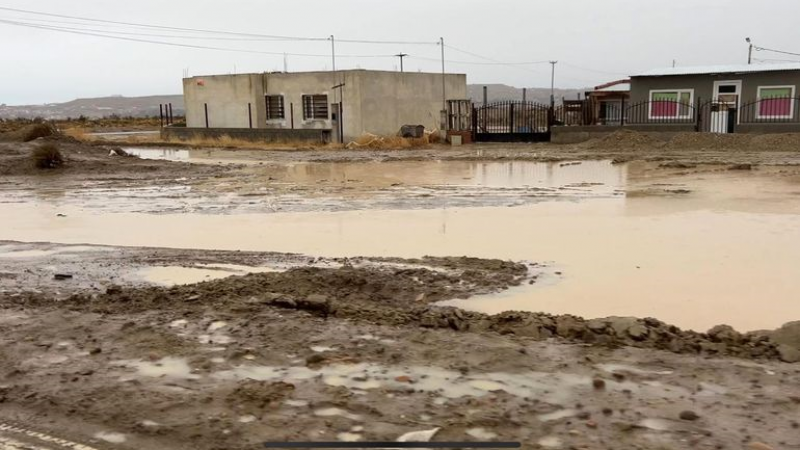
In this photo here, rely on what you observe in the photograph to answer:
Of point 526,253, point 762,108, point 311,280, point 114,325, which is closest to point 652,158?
point 762,108

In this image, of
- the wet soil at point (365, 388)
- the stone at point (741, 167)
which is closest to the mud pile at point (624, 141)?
the stone at point (741, 167)

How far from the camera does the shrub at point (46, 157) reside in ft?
82.2

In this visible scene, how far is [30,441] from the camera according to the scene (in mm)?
4020

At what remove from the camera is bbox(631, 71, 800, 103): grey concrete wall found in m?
30.5

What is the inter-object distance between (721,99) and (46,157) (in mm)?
26877

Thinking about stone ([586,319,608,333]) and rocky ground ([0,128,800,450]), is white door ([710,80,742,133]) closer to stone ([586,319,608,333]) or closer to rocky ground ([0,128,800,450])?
rocky ground ([0,128,800,450])

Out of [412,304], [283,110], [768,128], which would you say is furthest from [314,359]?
[283,110]

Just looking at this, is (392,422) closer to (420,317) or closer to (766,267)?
(420,317)

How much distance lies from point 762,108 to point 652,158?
383 inches

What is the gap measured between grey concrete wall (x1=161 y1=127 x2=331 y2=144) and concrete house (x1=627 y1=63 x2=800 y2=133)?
15164 mm

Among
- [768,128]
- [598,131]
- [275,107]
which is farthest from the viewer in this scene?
[275,107]

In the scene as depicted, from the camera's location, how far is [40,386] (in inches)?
188

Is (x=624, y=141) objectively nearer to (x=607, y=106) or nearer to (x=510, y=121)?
(x=510, y=121)

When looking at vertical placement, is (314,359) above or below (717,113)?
below
